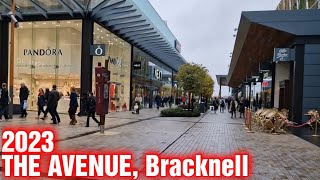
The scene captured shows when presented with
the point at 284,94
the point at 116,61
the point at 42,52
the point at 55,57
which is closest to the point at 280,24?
the point at 284,94

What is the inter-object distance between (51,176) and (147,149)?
398cm

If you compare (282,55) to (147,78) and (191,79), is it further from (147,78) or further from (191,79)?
(147,78)

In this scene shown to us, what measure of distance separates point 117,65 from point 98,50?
7489mm

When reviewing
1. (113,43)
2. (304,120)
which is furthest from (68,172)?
(113,43)

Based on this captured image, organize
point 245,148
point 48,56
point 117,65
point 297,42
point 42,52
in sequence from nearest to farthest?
1. point 245,148
2. point 297,42
3. point 48,56
4. point 42,52
5. point 117,65

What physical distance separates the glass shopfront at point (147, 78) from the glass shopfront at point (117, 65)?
4.20 feet

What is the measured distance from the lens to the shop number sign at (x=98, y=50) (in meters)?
23.0

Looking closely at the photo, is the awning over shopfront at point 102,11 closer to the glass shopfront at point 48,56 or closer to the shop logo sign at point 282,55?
the glass shopfront at point 48,56

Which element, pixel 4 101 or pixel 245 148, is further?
pixel 4 101

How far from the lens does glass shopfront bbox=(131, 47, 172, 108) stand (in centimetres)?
3584

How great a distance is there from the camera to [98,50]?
910 inches

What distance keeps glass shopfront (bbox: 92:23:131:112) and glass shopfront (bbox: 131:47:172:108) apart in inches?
50.4

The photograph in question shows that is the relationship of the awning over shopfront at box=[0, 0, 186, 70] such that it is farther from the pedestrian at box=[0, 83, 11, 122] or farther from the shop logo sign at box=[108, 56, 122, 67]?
the pedestrian at box=[0, 83, 11, 122]

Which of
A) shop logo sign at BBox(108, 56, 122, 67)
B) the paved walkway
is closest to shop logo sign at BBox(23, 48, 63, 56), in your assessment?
shop logo sign at BBox(108, 56, 122, 67)
